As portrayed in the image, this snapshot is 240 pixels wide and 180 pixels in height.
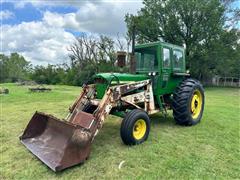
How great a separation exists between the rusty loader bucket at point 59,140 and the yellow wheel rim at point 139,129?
0.96 meters

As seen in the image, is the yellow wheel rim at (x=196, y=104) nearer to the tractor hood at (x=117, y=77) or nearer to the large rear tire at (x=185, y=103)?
the large rear tire at (x=185, y=103)

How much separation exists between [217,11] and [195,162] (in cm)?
2077

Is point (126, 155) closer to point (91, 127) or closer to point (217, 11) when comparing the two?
point (91, 127)

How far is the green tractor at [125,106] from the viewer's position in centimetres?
364

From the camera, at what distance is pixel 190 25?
73.7ft

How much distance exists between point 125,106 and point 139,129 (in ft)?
2.73

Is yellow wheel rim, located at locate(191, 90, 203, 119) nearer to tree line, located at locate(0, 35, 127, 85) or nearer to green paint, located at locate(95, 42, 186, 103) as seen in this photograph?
green paint, located at locate(95, 42, 186, 103)

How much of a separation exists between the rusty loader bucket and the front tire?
25.4 inches

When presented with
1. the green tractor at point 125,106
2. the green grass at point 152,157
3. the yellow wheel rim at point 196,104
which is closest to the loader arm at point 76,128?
the green tractor at point 125,106

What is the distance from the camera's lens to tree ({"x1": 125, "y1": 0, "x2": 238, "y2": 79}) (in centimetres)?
2122

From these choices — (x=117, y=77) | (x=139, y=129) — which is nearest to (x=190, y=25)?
(x=117, y=77)

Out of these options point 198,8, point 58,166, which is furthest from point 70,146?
point 198,8

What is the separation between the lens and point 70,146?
339 cm

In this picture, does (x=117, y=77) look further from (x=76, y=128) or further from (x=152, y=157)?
(x=152, y=157)
